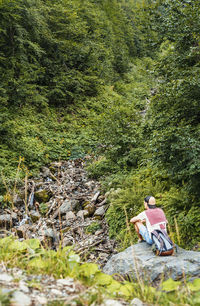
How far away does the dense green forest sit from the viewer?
514 cm

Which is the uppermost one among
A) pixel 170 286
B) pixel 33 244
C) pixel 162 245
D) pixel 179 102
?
pixel 179 102

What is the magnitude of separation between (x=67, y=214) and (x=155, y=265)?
4.24 metres

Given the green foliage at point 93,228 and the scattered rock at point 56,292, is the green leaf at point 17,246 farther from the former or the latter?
the green foliage at point 93,228

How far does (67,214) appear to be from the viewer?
7074mm

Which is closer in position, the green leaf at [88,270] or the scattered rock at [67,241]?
the green leaf at [88,270]

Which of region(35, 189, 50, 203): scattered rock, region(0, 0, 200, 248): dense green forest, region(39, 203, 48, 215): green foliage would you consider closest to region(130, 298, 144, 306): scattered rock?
region(0, 0, 200, 248): dense green forest

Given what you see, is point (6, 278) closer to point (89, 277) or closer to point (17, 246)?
point (17, 246)

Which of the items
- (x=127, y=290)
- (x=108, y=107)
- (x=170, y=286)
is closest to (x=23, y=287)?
(x=127, y=290)

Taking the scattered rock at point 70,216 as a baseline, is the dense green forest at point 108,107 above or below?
above

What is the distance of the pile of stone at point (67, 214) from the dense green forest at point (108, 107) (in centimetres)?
48

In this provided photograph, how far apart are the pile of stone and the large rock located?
1168 millimetres

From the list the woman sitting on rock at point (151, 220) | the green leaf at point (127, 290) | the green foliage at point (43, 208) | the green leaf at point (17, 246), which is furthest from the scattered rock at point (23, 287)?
the green foliage at point (43, 208)

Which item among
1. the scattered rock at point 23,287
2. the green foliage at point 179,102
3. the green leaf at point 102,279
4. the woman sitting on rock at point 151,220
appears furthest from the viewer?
the green foliage at point 179,102

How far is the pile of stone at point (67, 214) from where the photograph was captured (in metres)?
5.44
